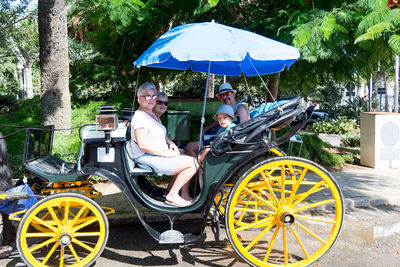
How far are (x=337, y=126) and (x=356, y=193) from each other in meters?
11.7

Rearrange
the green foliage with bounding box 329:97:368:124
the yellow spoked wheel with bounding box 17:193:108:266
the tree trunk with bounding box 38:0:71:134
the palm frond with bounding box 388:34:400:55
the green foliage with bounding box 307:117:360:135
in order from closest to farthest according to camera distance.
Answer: the yellow spoked wheel with bounding box 17:193:108:266 < the palm frond with bounding box 388:34:400:55 < the tree trunk with bounding box 38:0:71:134 < the green foliage with bounding box 307:117:360:135 < the green foliage with bounding box 329:97:368:124

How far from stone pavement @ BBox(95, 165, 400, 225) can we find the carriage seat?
4.56 feet

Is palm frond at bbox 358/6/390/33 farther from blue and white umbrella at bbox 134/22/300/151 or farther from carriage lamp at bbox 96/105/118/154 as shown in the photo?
carriage lamp at bbox 96/105/118/154

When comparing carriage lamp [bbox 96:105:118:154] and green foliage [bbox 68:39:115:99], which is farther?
green foliage [bbox 68:39:115:99]

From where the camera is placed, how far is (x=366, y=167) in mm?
9227

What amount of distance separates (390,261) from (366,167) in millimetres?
5786

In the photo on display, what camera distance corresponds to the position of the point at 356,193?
6434mm

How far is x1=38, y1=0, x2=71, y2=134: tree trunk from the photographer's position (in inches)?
281

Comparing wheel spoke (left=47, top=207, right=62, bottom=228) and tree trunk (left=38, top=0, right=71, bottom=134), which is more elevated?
tree trunk (left=38, top=0, right=71, bottom=134)

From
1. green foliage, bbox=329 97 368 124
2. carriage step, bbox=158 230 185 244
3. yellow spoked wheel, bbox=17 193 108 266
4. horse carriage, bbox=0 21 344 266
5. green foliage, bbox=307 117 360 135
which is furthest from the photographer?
green foliage, bbox=329 97 368 124

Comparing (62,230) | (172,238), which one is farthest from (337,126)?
(62,230)

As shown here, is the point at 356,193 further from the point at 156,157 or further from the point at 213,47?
the point at 213,47

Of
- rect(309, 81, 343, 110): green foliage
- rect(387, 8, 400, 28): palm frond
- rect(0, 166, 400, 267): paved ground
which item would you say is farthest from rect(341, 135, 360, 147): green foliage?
rect(309, 81, 343, 110): green foliage

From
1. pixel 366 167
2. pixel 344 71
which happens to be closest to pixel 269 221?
pixel 344 71
